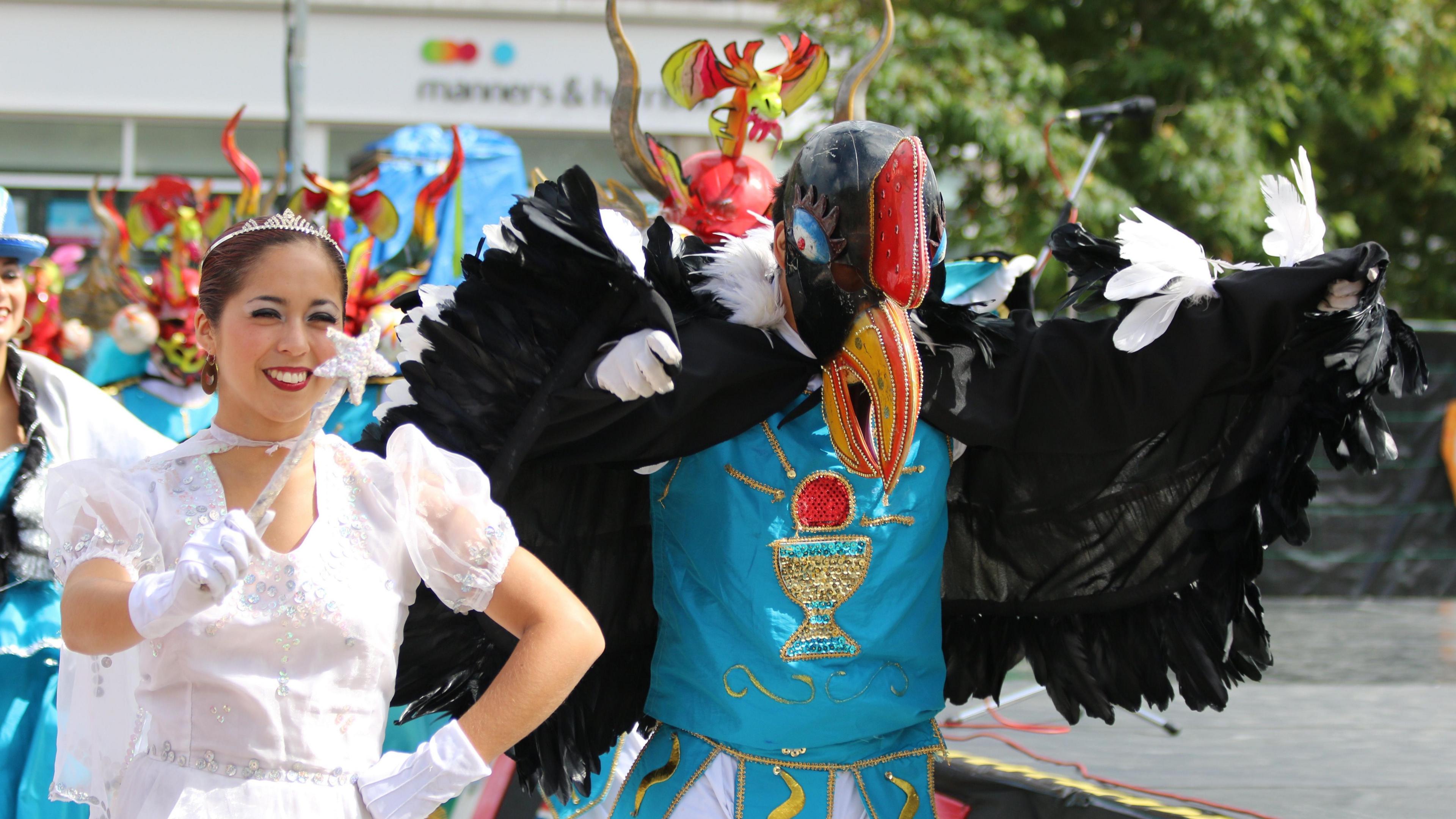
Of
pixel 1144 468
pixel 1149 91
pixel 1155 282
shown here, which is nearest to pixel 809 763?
pixel 1144 468

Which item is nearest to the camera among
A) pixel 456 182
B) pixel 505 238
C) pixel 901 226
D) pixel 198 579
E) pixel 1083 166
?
pixel 198 579

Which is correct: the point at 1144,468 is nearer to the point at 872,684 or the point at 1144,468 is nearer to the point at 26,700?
the point at 872,684

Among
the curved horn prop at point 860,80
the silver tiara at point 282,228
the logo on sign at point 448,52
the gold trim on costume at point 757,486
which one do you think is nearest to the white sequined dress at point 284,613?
the silver tiara at point 282,228

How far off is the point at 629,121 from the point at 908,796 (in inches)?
65.0

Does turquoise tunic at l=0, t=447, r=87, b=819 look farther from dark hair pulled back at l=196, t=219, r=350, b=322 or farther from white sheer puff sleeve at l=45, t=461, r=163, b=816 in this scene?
dark hair pulled back at l=196, t=219, r=350, b=322

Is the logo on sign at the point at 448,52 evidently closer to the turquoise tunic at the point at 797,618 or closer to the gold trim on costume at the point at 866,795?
the turquoise tunic at the point at 797,618

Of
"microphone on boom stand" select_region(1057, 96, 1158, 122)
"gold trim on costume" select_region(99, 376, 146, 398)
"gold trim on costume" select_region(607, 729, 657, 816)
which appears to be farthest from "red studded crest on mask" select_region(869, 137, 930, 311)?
"gold trim on costume" select_region(99, 376, 146, 398)

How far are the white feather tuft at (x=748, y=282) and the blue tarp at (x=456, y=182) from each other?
10.0ft

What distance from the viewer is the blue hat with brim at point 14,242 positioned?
346cm

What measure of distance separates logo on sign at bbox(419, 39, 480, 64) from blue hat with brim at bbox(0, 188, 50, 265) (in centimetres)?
1010

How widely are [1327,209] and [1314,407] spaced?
9865 millimetres

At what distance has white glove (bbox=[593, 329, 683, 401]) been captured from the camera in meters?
2.40

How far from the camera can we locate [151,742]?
184 centimetres

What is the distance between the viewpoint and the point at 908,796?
106 inches
